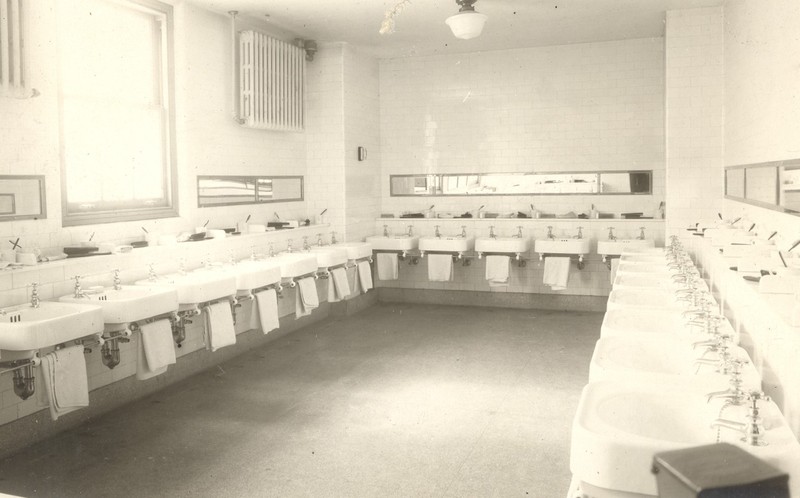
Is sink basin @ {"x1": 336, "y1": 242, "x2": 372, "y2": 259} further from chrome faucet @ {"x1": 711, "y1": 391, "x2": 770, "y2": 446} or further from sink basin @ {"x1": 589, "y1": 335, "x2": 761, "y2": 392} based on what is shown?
chrome faucet @ {"x1": 711, "y1": 391, "x2": 770, "y2": 446}

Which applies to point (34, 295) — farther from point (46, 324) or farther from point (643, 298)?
point (643, 298)

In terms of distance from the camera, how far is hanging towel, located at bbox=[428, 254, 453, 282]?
813 centimetres

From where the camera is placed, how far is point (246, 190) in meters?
6.84

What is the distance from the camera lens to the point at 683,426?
7.14ft

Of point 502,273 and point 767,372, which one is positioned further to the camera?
point 502,273

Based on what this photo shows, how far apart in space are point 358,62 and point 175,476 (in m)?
5.96

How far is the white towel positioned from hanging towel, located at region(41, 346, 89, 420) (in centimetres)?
191

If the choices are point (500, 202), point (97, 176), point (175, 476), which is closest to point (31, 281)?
point (97, 176)

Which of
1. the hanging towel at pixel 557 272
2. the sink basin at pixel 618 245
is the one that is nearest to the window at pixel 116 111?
the hanging towel at pixel 557 272

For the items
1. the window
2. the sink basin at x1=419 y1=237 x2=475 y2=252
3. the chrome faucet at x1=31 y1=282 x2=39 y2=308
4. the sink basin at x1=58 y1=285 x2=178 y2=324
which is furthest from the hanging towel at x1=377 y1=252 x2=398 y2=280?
the chrome faucet at x1=31 y1=282 x2=39 y2=308

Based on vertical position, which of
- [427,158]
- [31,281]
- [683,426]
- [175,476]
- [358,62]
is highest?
[358,62]

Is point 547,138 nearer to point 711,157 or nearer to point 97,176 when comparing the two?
point 711,157

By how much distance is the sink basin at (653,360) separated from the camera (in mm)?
2385

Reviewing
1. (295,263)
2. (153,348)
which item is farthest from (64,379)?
(295,263)
